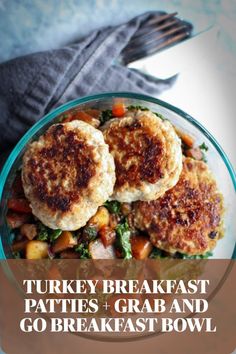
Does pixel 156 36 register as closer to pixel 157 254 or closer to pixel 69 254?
pixel 157 254

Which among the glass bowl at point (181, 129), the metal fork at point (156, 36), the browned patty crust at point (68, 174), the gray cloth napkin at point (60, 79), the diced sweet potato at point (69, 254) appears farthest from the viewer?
the metal fork at point (156, 36)

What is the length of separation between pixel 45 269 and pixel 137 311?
456 millimetres

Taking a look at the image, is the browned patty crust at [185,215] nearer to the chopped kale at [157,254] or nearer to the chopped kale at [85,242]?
the chopped kale at [157,254]

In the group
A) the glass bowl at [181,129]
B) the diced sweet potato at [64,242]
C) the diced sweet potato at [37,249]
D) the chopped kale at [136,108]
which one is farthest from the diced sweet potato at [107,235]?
the chopped kale at [136,108]

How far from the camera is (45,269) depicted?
2.40 metres

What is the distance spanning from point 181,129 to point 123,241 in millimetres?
612

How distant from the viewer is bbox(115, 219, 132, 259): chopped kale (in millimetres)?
2358

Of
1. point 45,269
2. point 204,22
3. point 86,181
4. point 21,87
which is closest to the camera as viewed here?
point 86,181

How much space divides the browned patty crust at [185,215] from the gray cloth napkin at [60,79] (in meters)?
0.65

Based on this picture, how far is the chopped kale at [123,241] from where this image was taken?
2358mm

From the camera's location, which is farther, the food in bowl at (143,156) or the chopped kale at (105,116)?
the chopped kale at (105,116)

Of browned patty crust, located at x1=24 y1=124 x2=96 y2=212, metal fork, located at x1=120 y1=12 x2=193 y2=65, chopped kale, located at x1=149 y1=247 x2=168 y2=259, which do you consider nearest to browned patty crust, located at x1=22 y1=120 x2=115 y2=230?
browned patty crust, located at x1=24 y1=124 x2=96 y2=212

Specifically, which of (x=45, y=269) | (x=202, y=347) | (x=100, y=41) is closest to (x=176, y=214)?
(x=45, y=269)

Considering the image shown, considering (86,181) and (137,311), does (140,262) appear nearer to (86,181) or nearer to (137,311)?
(137,311)
